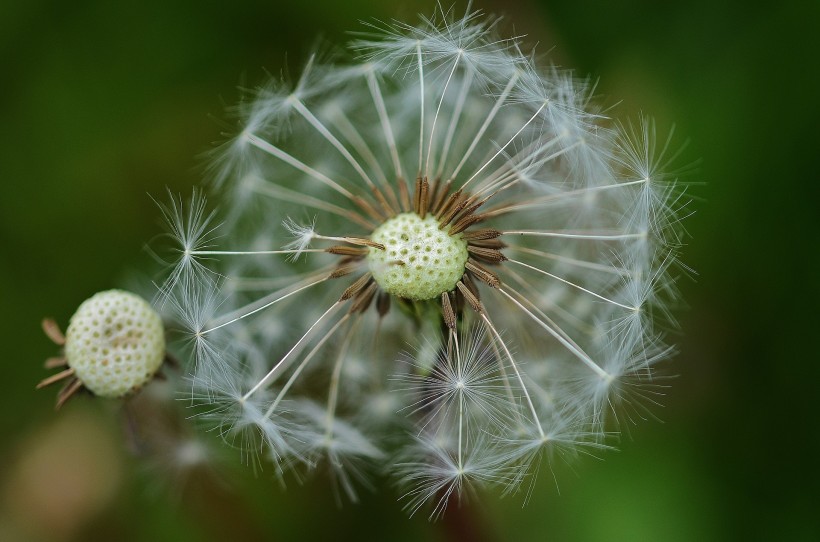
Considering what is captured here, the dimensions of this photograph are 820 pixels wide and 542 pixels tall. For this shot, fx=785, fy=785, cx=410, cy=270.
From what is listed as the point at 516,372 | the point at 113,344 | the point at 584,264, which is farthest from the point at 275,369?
the point at 584,264

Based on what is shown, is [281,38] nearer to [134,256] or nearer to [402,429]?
[134,256]

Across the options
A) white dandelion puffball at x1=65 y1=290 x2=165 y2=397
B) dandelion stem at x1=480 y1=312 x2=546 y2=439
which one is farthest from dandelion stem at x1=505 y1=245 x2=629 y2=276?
white dandelion puffball at x1=65 y1=290 x2=165 y2=397

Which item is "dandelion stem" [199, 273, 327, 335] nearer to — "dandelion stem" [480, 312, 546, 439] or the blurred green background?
"dandelion stem" [480, 312, 546, 439]

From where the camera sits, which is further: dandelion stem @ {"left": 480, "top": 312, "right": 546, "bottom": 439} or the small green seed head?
dandelion stem @ {"left": 480, "top": 312, "right": 546, "bottom": 439}

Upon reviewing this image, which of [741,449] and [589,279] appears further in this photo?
[741,449]

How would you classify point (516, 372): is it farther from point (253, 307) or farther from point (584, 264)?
point (253, 307)

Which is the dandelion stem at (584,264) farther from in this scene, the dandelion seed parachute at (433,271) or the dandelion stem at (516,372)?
the dandelion stem at (516,372)

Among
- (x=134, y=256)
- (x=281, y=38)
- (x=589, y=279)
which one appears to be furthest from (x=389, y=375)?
(x=281, y=38)
